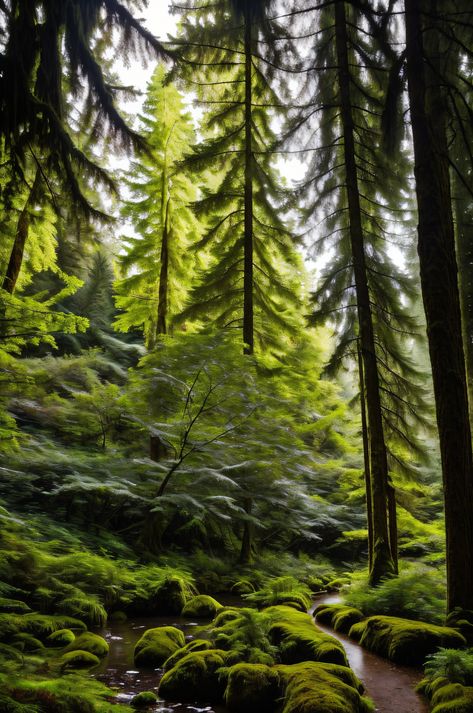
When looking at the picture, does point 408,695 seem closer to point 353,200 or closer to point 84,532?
point 84,532

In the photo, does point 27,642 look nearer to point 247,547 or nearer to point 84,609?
point 84,609

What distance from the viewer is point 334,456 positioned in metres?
20.9

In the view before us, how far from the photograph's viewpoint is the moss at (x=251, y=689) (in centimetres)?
441

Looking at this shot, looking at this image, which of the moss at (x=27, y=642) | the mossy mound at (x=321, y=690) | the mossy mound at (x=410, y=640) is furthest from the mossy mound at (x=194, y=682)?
the mossy mound at (x=410, y=640)

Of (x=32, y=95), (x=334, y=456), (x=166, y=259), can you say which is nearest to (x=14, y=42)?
(x=32, y=95)

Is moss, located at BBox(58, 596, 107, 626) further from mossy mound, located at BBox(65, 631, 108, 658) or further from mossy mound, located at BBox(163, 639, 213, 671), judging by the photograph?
mossy mound, located at BBox(163, 639, 213, 671)

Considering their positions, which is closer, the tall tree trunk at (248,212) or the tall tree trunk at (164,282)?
the tall tree trunk at (248,212)

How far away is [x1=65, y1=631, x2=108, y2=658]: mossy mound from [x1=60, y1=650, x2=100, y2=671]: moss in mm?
194

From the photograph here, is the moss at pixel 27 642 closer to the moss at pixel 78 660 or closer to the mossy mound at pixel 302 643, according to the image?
the moss at pixel 78 660

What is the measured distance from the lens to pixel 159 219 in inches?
607

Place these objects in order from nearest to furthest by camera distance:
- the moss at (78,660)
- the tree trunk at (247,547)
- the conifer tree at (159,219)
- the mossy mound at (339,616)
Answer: the moss at (78,660), the mossy mound at (339,616), the tree trunk at (247,547), the conifer tree at (159,219)

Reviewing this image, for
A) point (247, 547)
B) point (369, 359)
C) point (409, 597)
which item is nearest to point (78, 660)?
point (409, 597)

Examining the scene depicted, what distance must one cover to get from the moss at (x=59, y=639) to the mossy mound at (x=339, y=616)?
4.49m

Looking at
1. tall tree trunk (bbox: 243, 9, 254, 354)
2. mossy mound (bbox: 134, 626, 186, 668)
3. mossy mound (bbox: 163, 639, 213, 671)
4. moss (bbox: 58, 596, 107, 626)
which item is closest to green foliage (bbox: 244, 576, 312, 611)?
mossy mound (bbox: 134, 626, 186, 668)
